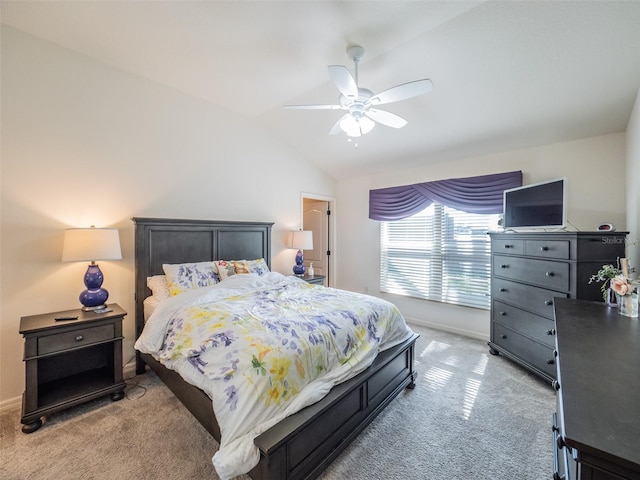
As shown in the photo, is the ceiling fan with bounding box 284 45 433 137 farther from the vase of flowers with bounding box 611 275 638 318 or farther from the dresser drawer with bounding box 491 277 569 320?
the dresser drawer with bounding box 491 277 569 320

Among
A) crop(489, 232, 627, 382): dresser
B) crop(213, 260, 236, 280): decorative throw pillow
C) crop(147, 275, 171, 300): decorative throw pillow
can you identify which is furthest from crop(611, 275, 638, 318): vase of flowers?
crop(147, 275, 171, 300): decorative throw pillow

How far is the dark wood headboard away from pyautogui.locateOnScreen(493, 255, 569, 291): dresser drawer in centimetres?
294

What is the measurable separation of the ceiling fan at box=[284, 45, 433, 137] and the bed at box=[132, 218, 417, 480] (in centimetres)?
191

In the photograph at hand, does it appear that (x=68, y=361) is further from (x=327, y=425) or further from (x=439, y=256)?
(x=439, y=256)

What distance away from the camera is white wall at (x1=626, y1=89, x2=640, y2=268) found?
91.4 inches

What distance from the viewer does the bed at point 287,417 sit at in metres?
1.48

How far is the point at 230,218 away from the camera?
3834 mm

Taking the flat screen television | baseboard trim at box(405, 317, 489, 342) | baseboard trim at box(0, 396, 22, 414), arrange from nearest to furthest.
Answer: baseboard trim at box(0, 396, 22, 414) < the flat screen television < baseboard trim at box(405, 317, 489, 342)

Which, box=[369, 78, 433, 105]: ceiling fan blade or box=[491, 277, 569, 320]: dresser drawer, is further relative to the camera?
box=[491, 277, 569, 320]: dresser drawer

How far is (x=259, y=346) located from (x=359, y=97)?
1.96m

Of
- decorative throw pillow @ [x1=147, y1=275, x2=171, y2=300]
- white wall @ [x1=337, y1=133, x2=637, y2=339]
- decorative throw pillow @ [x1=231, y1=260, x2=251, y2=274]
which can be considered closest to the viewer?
decorative throw pillow @ [x1=147, y1=275, x2=171, y2=300]

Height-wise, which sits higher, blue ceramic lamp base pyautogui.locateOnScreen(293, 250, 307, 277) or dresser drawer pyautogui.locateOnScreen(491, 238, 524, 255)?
dresser drawer pyautogui.locateOnScreen(491, 238, 524, 255)

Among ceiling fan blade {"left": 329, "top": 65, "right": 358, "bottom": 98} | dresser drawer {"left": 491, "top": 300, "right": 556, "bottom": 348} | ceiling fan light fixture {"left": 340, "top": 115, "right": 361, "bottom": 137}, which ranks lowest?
dresser drawer {"left": 491, "top": 300, "right": 556, "bottom": 348}

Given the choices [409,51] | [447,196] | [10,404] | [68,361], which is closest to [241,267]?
[68,361]
